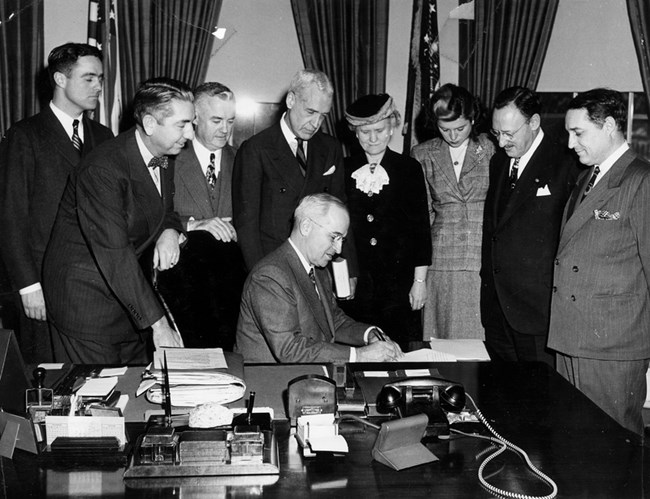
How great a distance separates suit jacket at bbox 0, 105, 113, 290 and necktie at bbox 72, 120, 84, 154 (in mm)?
34

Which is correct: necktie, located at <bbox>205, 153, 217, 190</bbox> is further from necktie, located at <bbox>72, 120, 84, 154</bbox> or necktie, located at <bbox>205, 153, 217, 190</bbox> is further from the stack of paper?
the stack of paper

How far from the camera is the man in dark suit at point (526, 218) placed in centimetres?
396

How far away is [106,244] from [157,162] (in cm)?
45

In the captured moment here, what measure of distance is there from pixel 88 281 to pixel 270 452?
161cm

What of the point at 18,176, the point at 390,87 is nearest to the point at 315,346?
the point at 18,176

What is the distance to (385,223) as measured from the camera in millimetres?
4398

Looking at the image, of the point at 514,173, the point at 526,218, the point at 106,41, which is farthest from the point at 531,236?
the point at 106,41

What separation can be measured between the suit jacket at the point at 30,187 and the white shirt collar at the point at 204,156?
24.3 inches

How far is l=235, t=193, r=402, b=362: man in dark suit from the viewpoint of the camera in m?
3.12

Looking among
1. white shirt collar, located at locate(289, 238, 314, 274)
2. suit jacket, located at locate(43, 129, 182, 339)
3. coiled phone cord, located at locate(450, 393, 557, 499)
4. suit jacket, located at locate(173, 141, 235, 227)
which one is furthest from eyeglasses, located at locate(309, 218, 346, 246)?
suit jacket, located at locate(173, 141, 235, 227)

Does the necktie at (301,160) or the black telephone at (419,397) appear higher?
the necktie at (301,160)

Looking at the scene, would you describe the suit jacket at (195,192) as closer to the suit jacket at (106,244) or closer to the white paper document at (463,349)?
the suit jacket at (106,244)

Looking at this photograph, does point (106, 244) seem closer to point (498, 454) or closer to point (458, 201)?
→ point (498, 454)

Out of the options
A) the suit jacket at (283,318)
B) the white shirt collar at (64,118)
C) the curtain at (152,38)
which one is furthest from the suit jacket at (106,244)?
the curtain at (152,38)
